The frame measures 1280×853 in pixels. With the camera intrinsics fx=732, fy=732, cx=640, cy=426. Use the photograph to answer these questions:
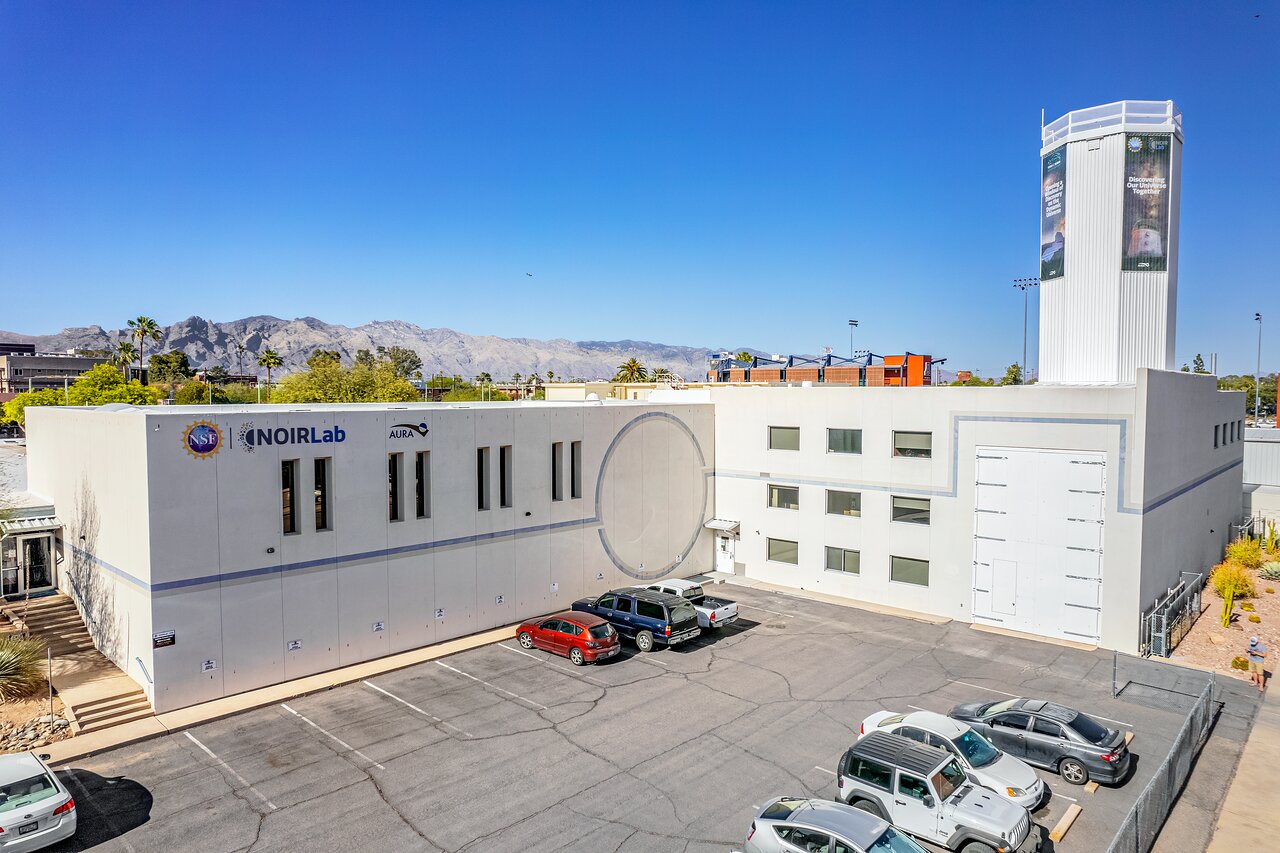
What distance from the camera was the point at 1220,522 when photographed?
36.2 meters

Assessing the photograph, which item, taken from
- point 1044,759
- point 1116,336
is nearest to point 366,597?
point 1044,759

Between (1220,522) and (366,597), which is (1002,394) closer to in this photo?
(1220,522)

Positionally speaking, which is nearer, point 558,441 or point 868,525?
point 558,441

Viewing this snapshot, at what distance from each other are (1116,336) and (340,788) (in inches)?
1110

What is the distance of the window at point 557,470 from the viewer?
2748cm

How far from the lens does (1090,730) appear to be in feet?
51.2

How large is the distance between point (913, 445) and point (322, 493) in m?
21.1

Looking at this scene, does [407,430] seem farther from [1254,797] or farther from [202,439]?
[1254,797]

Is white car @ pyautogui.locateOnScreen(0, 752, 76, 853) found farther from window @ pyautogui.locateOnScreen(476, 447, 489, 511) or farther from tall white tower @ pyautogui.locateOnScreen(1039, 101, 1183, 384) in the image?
tall white tower @ pyautogui.locateOnScreen(1039, 101, 1183, 384)

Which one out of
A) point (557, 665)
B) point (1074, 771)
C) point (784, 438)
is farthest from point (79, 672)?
point (784, 438)

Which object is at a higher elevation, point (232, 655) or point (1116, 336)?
point (1116, 336)

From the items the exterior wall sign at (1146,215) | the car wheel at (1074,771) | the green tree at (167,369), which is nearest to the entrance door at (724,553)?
the exterior wall sign at (1146,215)

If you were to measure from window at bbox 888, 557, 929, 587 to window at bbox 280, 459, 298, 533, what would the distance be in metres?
21.6

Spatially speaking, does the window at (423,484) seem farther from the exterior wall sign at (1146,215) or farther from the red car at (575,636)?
the exterior wall sign at (1146,215)
